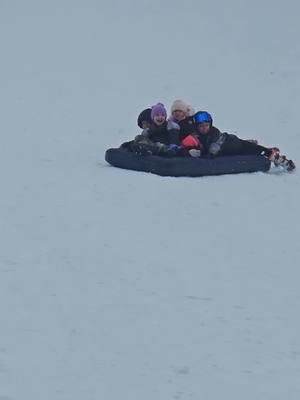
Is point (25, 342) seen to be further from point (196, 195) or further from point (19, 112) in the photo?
point (19, 112)

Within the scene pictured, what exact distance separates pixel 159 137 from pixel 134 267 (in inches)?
135

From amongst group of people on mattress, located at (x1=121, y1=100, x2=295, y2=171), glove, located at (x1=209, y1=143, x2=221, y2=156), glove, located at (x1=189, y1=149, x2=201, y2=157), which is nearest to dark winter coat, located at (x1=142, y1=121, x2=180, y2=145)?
group of people on mattress, located at (x1=121, y1=100, x2=295, y2=171)

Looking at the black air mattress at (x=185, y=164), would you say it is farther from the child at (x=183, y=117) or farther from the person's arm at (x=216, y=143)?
the child at (x=183, y=117)

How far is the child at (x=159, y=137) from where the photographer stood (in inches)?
351

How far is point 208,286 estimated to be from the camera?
559 centimetres

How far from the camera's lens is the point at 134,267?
19.4 feet

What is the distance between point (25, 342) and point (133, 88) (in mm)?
12365

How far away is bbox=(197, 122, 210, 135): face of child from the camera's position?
29.5ft

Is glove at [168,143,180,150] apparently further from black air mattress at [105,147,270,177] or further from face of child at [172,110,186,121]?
face of child at [172,110,186,121]

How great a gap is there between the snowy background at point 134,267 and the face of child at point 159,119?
0.69 m

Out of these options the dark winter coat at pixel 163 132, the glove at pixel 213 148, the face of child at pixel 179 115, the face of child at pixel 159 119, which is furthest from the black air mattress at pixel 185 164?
the face of child at pixel 179 115

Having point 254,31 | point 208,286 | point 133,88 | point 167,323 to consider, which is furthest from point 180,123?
point 254,31

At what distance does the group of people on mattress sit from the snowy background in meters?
0.34

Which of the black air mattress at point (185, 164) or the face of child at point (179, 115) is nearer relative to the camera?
the black air mattress at point (185, 164)
